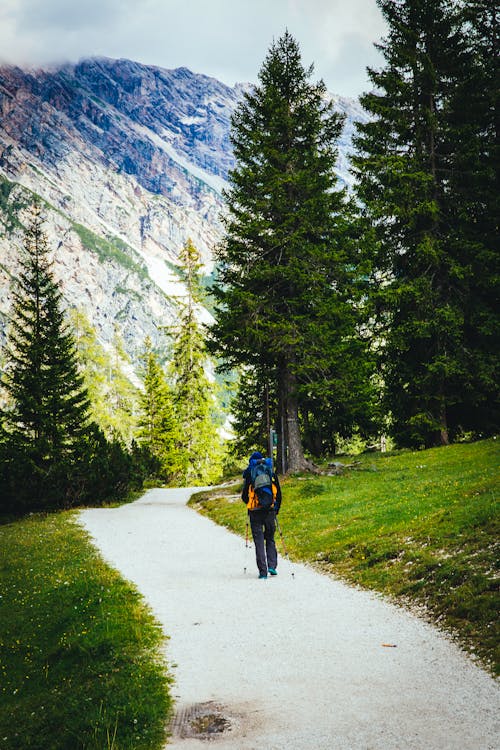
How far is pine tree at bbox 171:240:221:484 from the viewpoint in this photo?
1689 inches

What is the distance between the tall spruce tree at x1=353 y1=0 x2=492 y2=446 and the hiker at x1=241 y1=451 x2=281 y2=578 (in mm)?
15360

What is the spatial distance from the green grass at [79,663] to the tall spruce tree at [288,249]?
12.8 metres

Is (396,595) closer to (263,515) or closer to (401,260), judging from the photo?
(263,515)

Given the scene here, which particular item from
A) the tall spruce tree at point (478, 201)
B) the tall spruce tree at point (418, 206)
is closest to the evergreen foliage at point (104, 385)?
the tall spruce tree at point (418, 206)

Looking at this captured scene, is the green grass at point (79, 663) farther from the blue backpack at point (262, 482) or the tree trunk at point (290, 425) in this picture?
the tree trunk at point (290, 425)

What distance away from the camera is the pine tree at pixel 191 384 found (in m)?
42.9

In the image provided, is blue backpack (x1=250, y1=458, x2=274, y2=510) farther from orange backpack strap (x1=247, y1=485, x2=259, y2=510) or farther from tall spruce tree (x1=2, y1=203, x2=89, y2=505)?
tall spruce tree (x1=2, y1=203, x2=89, y2=505)

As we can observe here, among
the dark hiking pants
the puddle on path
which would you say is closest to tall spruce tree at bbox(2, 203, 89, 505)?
the dark hiking pants

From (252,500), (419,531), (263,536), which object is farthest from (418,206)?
(263,536)

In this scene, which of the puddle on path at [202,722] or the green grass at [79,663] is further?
the green grass at [79,663]

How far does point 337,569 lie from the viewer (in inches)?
404

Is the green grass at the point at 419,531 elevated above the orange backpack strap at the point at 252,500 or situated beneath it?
situated beneath

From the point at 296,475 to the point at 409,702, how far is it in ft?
56.7

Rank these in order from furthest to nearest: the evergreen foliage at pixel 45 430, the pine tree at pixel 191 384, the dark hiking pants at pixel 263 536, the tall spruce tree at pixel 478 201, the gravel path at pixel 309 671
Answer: the pine tree at pixel 191 384 → the evergreen foliage at pixel 45 430 → the tall spruce tree at pixel 478 201 → the dark hiking pants at pixel 263 536 → the gravel path at pixel 309 671
